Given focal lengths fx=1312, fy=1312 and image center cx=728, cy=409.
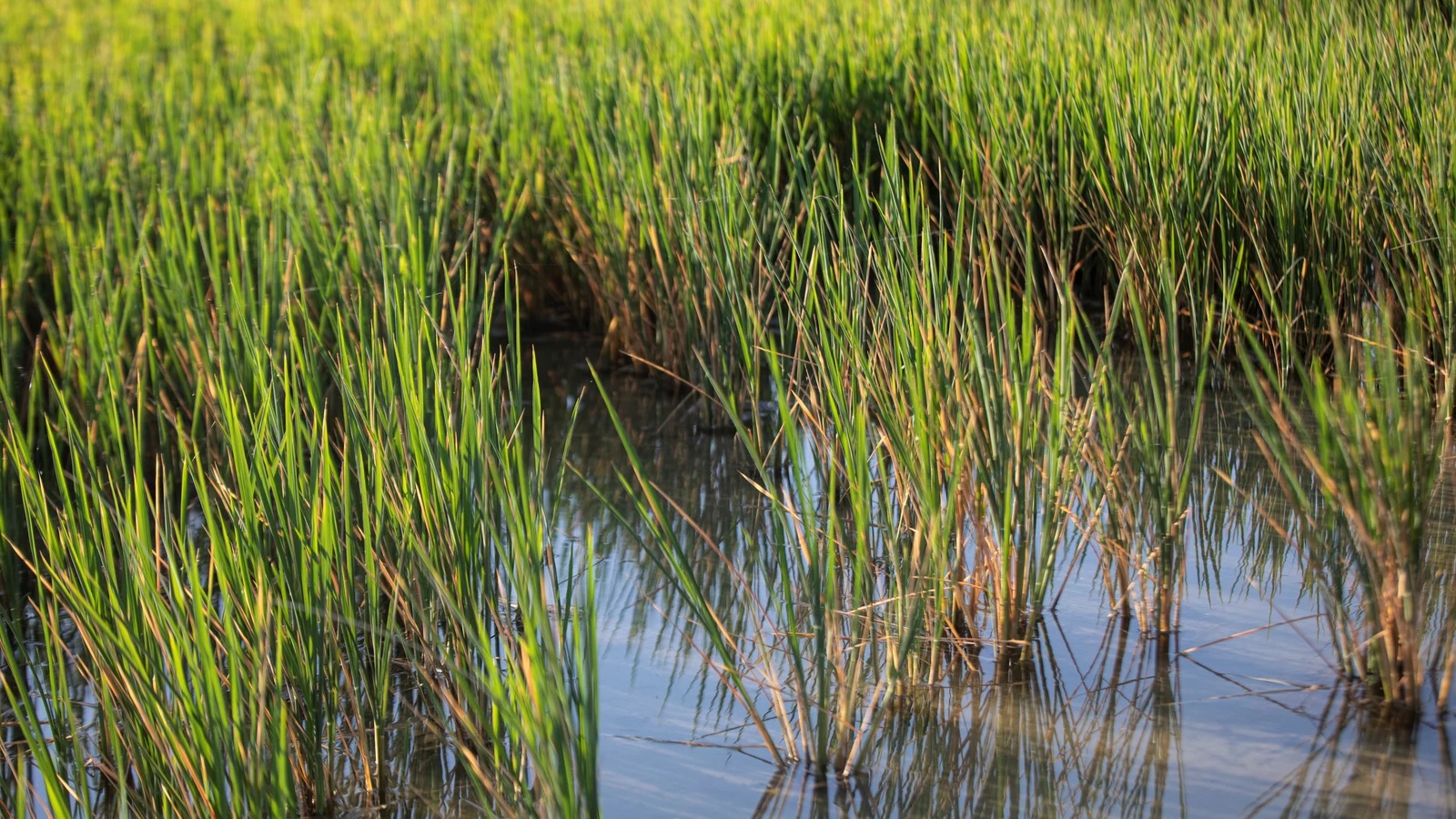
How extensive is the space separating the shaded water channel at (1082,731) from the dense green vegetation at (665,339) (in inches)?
2.3

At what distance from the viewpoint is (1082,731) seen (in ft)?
5.61

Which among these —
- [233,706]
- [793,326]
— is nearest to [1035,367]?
[793,326]

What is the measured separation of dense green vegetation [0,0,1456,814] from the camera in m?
1.54

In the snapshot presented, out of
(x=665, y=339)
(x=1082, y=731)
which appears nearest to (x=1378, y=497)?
(x=1082, y=731)

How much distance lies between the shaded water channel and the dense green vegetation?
6 cm

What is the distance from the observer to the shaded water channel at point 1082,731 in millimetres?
1577

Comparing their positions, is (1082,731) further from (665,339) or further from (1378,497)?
(665,339)

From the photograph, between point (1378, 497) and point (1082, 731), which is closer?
point (1378, 497)

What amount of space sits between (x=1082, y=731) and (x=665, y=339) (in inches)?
63.5

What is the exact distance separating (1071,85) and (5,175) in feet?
8.79

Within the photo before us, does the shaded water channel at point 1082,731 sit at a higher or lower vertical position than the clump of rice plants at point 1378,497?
lower

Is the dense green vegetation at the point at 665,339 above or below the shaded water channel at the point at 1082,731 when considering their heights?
above

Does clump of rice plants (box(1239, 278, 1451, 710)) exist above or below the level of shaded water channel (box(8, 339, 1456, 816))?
above

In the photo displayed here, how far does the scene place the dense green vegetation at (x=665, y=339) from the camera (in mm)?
1543
